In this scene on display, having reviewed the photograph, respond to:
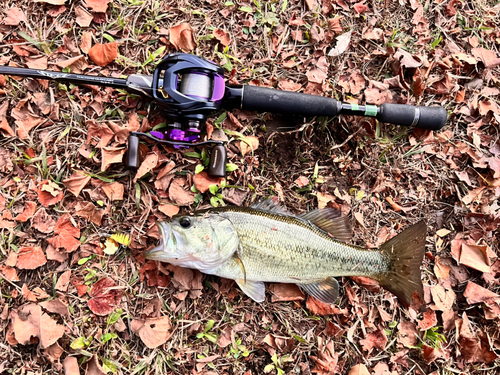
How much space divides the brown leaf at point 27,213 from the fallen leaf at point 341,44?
3280 mm

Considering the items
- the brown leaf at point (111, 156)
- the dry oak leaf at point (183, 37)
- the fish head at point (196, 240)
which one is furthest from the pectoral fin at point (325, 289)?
the dry oak leaf at point (183, 37)

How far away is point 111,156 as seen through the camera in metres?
3.32

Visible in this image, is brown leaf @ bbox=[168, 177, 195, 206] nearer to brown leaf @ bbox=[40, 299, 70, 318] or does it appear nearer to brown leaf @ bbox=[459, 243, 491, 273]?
brown leaf @ bbox=[40, 299, 70, 318]

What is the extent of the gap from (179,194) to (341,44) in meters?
2.32

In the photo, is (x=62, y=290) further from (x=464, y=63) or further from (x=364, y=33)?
(x=464, y=63)

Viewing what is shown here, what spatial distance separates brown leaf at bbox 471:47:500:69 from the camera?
398 centimetres

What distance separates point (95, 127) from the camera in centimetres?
335

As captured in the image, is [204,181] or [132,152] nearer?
[132,152]

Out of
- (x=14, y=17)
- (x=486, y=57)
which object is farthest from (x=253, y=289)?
(x=486, y=57)

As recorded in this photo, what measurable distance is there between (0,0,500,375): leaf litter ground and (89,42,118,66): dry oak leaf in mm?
13

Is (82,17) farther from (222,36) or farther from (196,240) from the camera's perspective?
(196,240)

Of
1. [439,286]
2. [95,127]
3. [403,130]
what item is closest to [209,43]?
[95,127]

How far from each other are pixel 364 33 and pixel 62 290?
3.96 m

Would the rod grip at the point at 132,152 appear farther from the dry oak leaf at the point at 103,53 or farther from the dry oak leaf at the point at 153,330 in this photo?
the dry oak leaf at the point at 153,330
